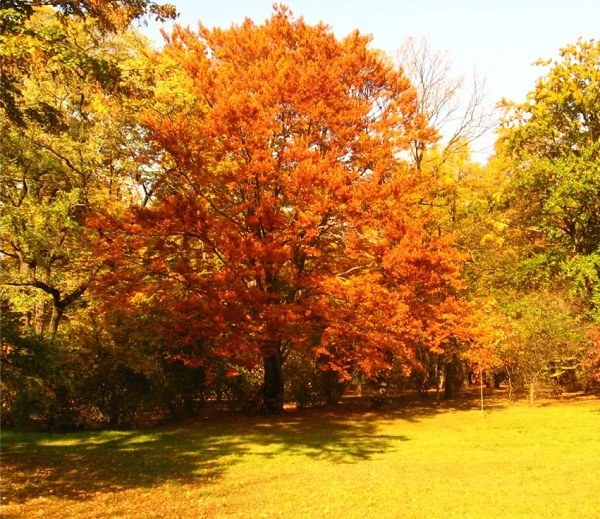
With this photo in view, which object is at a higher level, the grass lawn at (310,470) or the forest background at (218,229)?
the forest background at (218,229)

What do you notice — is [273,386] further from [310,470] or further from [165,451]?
[310,470]

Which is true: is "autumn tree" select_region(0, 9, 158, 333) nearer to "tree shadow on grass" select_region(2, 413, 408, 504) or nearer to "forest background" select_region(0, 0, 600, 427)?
"forest background" select_region(0, 0, 600, 427)

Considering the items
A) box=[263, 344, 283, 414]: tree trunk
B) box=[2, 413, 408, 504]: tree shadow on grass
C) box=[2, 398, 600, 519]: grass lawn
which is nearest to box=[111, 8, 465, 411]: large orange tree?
box=[263, 344, 283, 414]: tree trunk

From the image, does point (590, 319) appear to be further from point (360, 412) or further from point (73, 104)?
point (73, 104)

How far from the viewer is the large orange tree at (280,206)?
57.4 feet

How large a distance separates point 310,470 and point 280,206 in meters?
10.8

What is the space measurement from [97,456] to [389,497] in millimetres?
7596

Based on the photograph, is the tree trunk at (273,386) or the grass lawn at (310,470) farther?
the tree trunk at (273,386)

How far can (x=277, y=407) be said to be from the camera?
21938 millimetres

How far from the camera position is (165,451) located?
1405cm

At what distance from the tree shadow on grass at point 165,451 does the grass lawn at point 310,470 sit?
3cm

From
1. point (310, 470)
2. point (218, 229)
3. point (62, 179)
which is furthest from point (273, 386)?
point (62, 179)

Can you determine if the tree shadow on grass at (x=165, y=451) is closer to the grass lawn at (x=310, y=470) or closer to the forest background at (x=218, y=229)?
the grass lawn at (x=310, y=470)

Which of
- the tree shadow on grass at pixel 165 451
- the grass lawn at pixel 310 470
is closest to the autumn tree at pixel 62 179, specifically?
the tree shadow on grass at pixel 165 451
